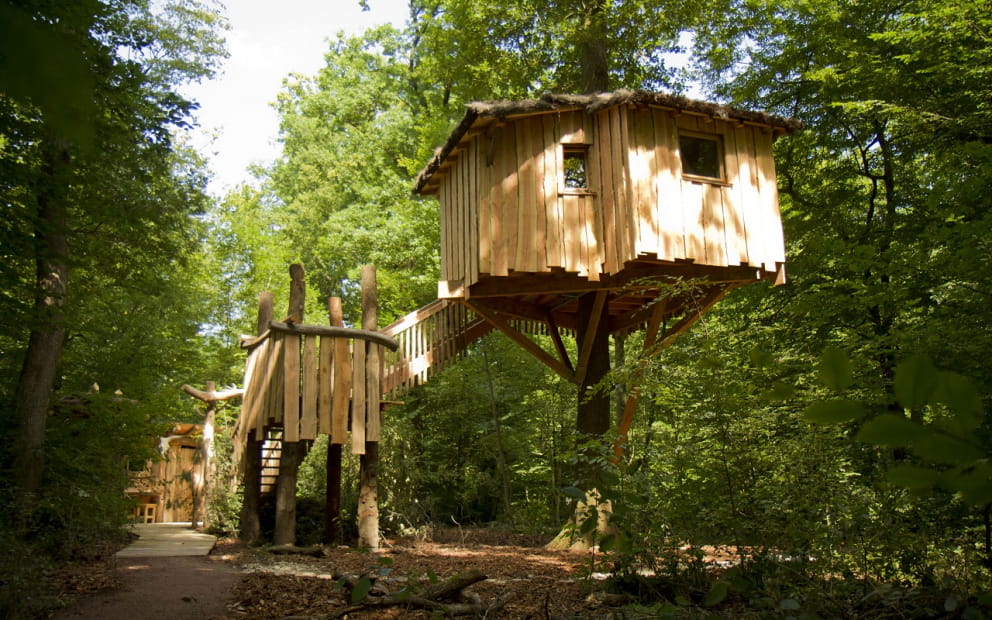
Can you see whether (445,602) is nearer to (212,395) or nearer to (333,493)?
(333,493)

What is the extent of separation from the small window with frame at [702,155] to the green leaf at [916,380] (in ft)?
33.0

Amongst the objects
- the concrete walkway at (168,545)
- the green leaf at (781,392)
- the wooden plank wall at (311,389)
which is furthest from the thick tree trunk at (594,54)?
the green leaf at (781,392)

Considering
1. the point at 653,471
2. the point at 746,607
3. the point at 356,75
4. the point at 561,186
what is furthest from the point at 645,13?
the point at 356,75

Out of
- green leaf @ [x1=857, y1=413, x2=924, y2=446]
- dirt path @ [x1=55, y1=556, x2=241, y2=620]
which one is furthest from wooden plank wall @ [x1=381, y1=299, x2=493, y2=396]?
green leaf @ [x1=857, y1=413, x2=924, y2=446]

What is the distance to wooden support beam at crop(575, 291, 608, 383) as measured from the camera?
35.6ft

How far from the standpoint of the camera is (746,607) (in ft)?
15.7

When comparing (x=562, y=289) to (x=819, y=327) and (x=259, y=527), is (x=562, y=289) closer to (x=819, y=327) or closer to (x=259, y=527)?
(x=819, y=327)

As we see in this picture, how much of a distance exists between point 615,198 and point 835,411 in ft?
30.7

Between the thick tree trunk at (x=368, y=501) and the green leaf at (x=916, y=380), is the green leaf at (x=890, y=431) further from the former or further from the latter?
the thick tree trunk at (x=368, y=501)

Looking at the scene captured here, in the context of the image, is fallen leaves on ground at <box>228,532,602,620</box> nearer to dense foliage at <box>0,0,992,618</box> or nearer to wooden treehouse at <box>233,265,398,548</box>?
dense foliage at <box>0,0,992,618</box>

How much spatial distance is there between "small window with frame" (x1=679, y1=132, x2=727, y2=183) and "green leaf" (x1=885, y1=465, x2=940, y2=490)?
9974 mm

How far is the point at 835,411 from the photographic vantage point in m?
0.80

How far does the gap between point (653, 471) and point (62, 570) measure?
6.66m

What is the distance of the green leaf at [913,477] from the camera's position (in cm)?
77
